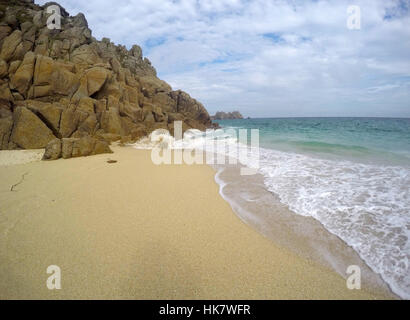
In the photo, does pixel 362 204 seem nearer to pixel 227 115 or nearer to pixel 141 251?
pixel 141 251

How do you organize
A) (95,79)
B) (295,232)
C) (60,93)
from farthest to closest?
(95,79)
(60,93)
(295,232)

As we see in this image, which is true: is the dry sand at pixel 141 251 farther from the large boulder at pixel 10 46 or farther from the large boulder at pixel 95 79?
the large boulder at pixel 10 46

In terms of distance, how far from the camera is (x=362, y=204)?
486 cm

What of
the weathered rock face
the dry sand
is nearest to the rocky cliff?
the weathered rock face

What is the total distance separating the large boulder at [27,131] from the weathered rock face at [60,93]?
4 centimetres

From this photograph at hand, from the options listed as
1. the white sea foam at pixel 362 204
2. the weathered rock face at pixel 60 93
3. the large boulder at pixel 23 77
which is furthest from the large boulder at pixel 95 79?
the white sea foam at pixel 362 204

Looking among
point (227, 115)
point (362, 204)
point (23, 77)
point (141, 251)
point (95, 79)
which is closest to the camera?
point (141, 251)

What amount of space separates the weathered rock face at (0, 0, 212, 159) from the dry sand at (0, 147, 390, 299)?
21.2 feet

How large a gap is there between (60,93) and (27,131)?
21.5ft

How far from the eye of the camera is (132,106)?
21.7m

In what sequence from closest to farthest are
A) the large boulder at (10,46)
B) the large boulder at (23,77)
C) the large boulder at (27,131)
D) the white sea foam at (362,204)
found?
1. the white sea foam at (362,204)
2. the large boulder at (27,131)
3. the large boulder at (23,77)
4. the large boulder at (10,46)

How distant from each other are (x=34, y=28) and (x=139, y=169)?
26.1 metres

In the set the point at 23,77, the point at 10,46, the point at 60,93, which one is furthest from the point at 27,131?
the point at 10,46

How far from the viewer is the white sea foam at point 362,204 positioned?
3.16 m
